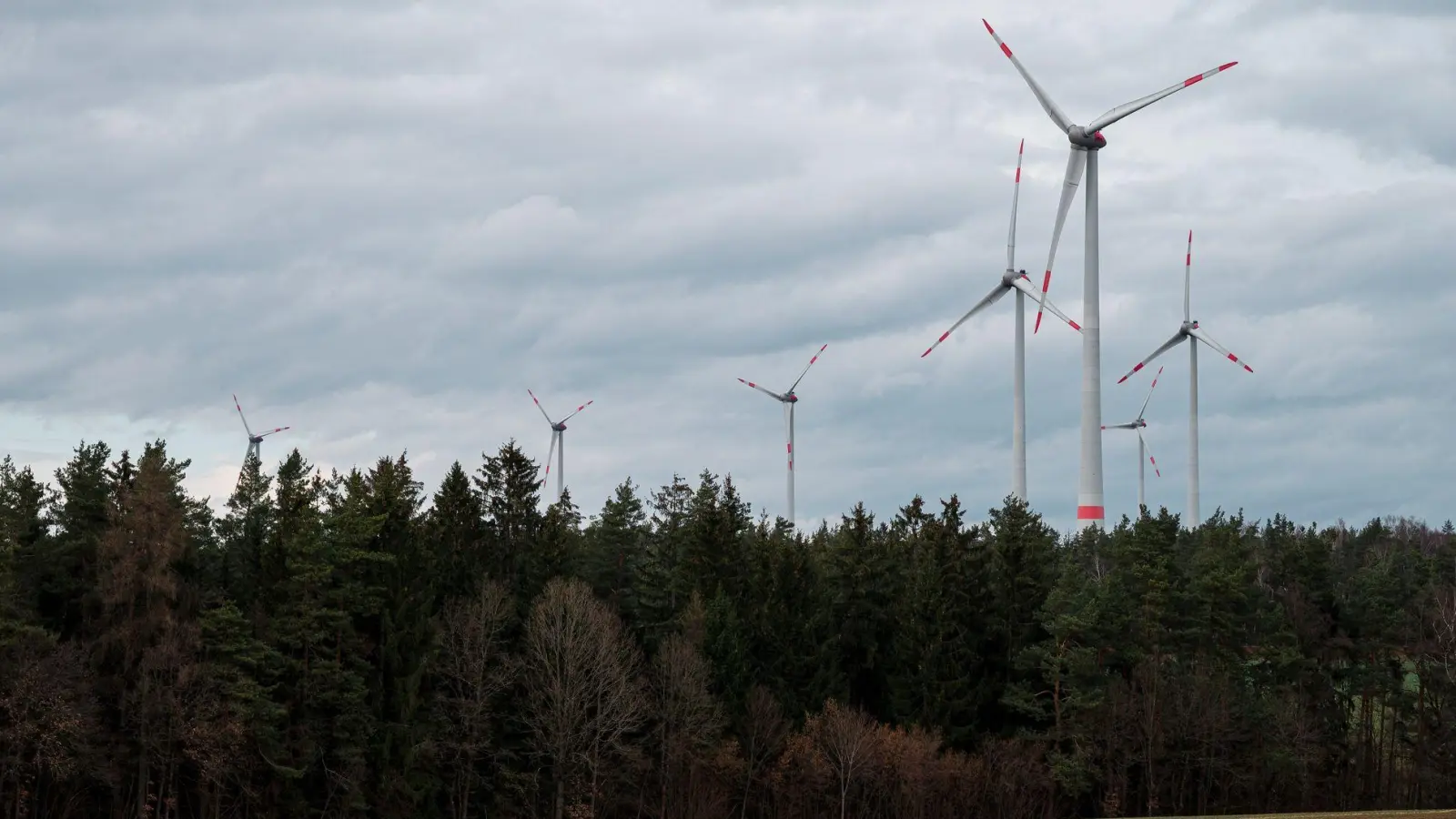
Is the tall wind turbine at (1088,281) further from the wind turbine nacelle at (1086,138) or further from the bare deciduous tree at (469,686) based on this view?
the bare deciduous tree at (469,686)

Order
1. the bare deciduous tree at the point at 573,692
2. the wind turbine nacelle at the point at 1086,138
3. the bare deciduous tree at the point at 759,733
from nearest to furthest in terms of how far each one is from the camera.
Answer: the bare deciduous tree at the point at 573,692, the bare deciduous tree at the point at 759,733, the wind turbine nacelle at the point at 1086,138

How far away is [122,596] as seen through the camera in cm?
7938

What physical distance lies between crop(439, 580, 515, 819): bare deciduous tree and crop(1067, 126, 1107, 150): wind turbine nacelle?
2246 inches

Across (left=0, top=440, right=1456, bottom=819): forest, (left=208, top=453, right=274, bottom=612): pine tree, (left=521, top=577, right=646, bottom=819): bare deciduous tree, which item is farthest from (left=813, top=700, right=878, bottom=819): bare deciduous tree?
(left=208, top=453, right=274, bottom=612): pine tree

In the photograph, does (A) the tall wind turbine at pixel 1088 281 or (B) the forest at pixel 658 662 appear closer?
(B) the forest at pixel 658 662

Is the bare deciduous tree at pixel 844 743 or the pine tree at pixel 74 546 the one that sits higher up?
the pine tree at pixel 74 546

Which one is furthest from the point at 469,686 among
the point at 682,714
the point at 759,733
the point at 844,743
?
the point at 844,743

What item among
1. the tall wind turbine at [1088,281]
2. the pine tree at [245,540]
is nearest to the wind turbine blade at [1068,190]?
the tall wind turbine at [1088,281]

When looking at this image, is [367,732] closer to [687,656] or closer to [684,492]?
[687,656]

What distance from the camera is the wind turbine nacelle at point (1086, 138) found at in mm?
121375

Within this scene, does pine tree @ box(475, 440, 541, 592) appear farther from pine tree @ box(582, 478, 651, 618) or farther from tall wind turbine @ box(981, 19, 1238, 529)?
tall wind turbine @ box(981, 19, 1238, 529)

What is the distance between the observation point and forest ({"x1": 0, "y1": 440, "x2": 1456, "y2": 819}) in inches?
3150

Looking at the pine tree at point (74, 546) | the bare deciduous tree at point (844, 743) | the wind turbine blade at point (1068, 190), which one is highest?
the wind turbine blade at point (1068, 190)

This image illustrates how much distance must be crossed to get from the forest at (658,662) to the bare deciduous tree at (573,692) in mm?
221
